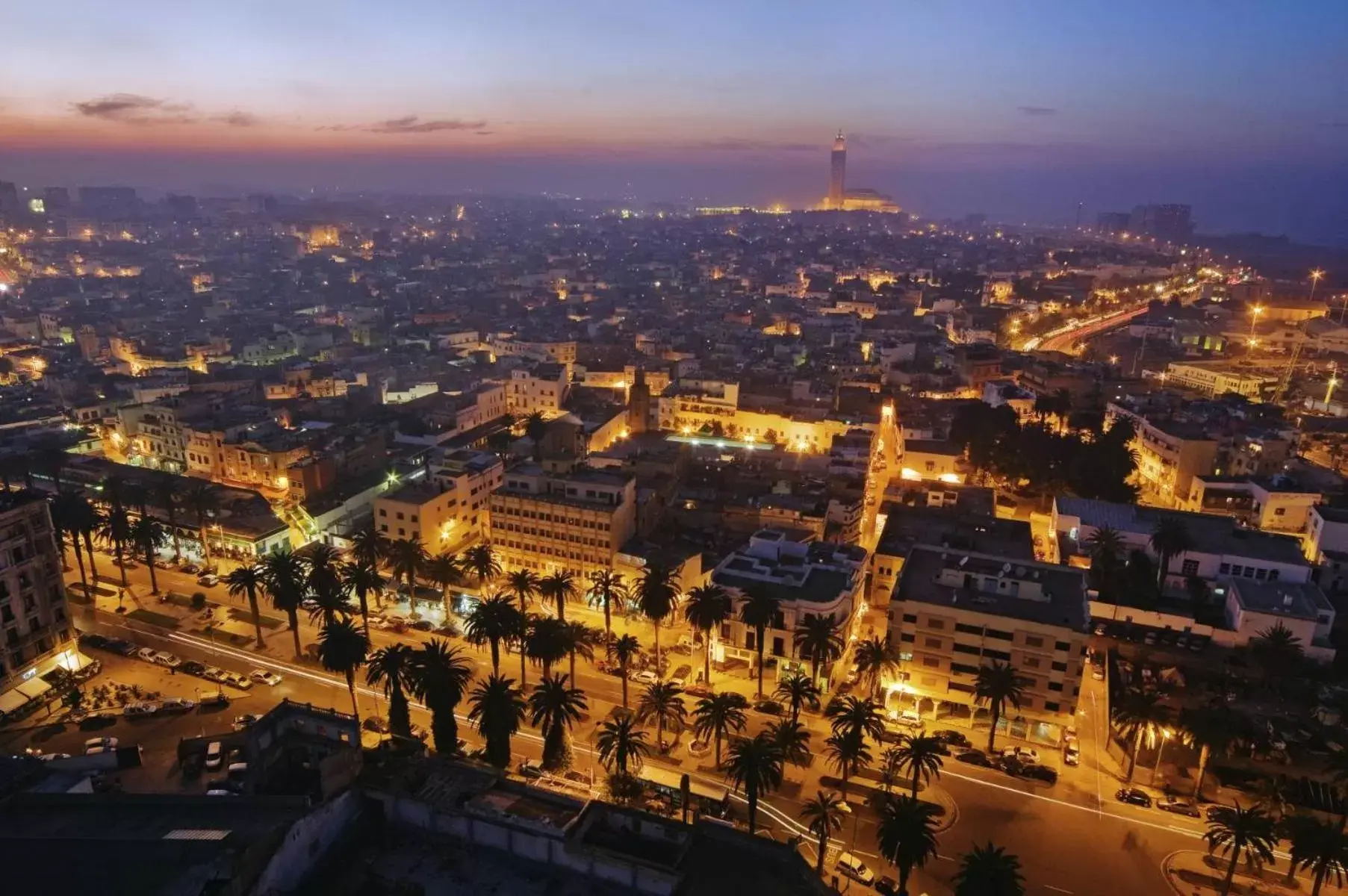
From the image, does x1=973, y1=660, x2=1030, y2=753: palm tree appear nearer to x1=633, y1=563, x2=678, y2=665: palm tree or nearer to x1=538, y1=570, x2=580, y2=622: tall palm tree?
x1=633, y1=563, x2=678, y2=665: palm tree

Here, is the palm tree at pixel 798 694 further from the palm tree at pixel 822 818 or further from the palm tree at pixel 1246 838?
the palm tree at pixel 1246 838

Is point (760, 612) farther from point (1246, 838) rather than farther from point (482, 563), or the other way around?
point (1246, 838)

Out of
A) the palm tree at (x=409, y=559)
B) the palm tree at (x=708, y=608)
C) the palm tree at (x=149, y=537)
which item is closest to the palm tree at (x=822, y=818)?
the palm tree at (x=708, y=608)

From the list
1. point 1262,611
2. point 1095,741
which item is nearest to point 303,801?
point 1095,741

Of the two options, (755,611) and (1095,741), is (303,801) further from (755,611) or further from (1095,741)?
(1095,741)

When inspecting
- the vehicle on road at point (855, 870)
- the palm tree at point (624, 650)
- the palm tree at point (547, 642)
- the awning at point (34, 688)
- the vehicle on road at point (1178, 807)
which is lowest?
the vehicle on road at point (1178, 807)

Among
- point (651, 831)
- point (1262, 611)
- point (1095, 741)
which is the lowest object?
point (1095, 741)
